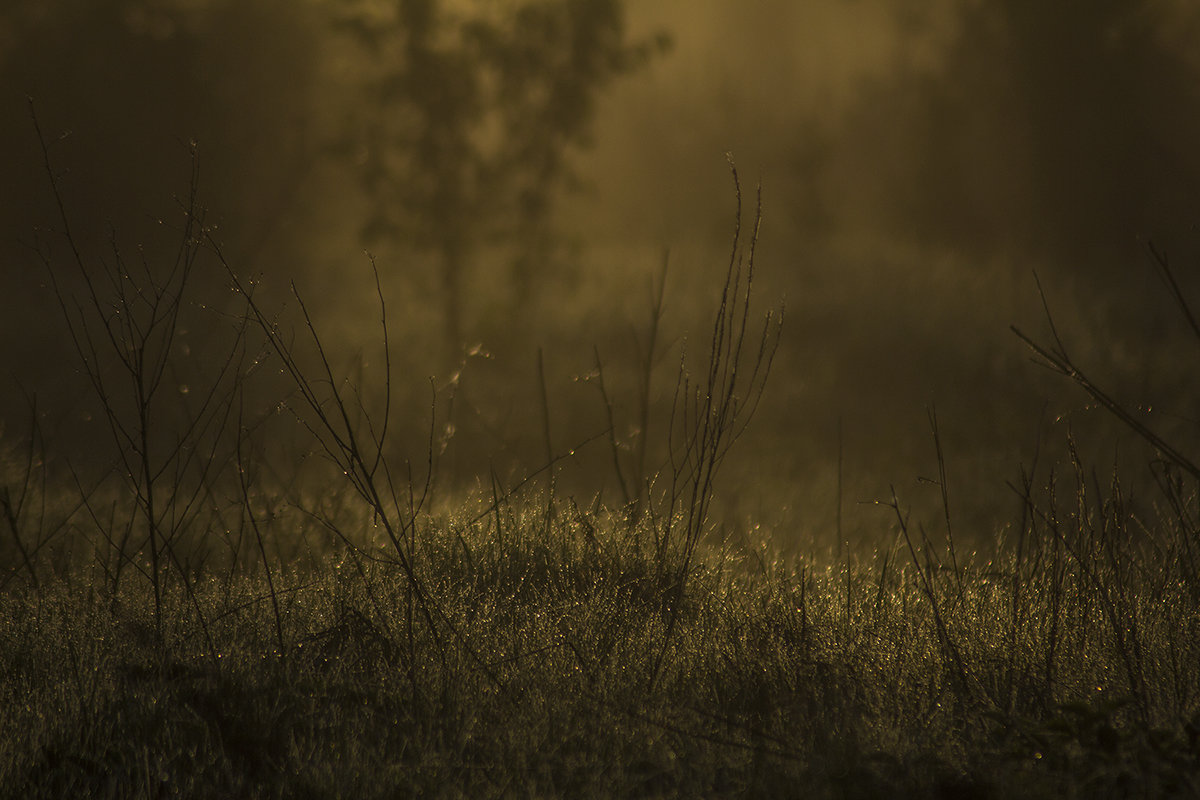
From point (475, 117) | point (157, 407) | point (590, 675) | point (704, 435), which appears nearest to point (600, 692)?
point (590, 675)

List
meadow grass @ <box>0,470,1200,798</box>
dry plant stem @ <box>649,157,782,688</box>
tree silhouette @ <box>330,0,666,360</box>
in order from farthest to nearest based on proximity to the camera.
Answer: tree silhouette @ <box>330,0,666,360</box> → dry plant stem @ <box>649,157,782,688</box> → meadow grass @ <box>0,470,1200,798</box>

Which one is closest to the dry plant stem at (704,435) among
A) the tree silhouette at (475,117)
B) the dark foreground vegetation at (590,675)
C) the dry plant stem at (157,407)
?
the dark foreground vegetation at (590,675)

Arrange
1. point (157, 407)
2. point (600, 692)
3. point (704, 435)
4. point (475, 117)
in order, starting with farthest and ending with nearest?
point (475, 117) < point (157, 407) < point (704, 435) < point (600, 692)

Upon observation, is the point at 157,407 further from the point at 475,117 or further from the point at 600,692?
the point at 600,692

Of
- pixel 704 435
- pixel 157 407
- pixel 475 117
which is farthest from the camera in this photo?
pixel 475 117

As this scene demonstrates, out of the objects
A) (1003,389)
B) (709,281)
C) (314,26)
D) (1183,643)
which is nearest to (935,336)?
(1003,389)

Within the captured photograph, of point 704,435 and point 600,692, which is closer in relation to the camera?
point 600,692

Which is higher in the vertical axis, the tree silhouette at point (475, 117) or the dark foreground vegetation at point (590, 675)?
the tree silhouette at point (475, 117)

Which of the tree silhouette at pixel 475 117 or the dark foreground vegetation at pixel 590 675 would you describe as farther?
the tree silhouette at pixel 475 117

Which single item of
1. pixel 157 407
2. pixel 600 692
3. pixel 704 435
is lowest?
pixel 600 692

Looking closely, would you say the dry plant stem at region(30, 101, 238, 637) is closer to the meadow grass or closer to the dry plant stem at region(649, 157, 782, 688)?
the meadow grass

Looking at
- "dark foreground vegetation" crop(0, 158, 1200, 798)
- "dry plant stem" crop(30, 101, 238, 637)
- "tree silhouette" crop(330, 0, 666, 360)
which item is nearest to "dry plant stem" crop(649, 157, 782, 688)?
"dark foreground vegetation" crop(0, 158, 1200, 798)

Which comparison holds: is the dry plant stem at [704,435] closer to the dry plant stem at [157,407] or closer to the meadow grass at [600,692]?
the meadow grass at [600,692]

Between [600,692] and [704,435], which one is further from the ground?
[704,435]
